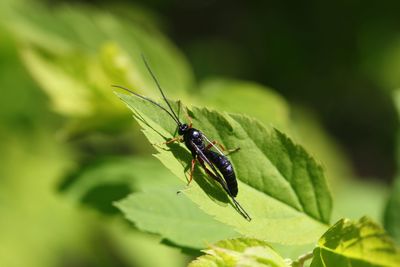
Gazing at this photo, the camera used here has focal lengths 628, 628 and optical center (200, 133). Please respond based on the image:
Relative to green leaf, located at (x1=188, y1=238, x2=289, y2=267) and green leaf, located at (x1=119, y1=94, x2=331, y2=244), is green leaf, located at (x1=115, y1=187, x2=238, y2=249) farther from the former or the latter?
green leaf, located at (x1=188, y1=238, x2=289, y2=267)

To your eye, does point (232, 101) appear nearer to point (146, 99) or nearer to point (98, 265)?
point (146, 99)

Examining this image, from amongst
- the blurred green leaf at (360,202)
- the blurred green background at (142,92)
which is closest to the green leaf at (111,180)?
the blurred green background at (142,92)

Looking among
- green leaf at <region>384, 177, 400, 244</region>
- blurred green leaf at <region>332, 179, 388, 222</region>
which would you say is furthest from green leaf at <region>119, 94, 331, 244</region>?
blurred green leaf at <region>332, 179, 388, 222</region>

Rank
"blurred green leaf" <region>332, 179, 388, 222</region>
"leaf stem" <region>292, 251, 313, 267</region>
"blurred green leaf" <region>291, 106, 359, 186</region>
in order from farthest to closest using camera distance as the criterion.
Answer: "blurred green leaf" <region>291, 106, 359, 186</region> < "blurred green leaf" <region>332, 179, 388, 222</region> < "leaf stem" <region>292, 251, 313, 267</region>

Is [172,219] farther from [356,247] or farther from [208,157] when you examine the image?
[356,247]

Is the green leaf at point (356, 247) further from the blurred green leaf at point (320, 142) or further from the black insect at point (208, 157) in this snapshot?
the blurred green leaf at point (320, 142)

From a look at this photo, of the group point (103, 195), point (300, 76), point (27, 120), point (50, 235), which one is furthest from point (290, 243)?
point (300, 76)

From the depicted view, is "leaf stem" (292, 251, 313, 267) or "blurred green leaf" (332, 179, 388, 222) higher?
"blurred green leaf" (332, 179, 388, 222)
